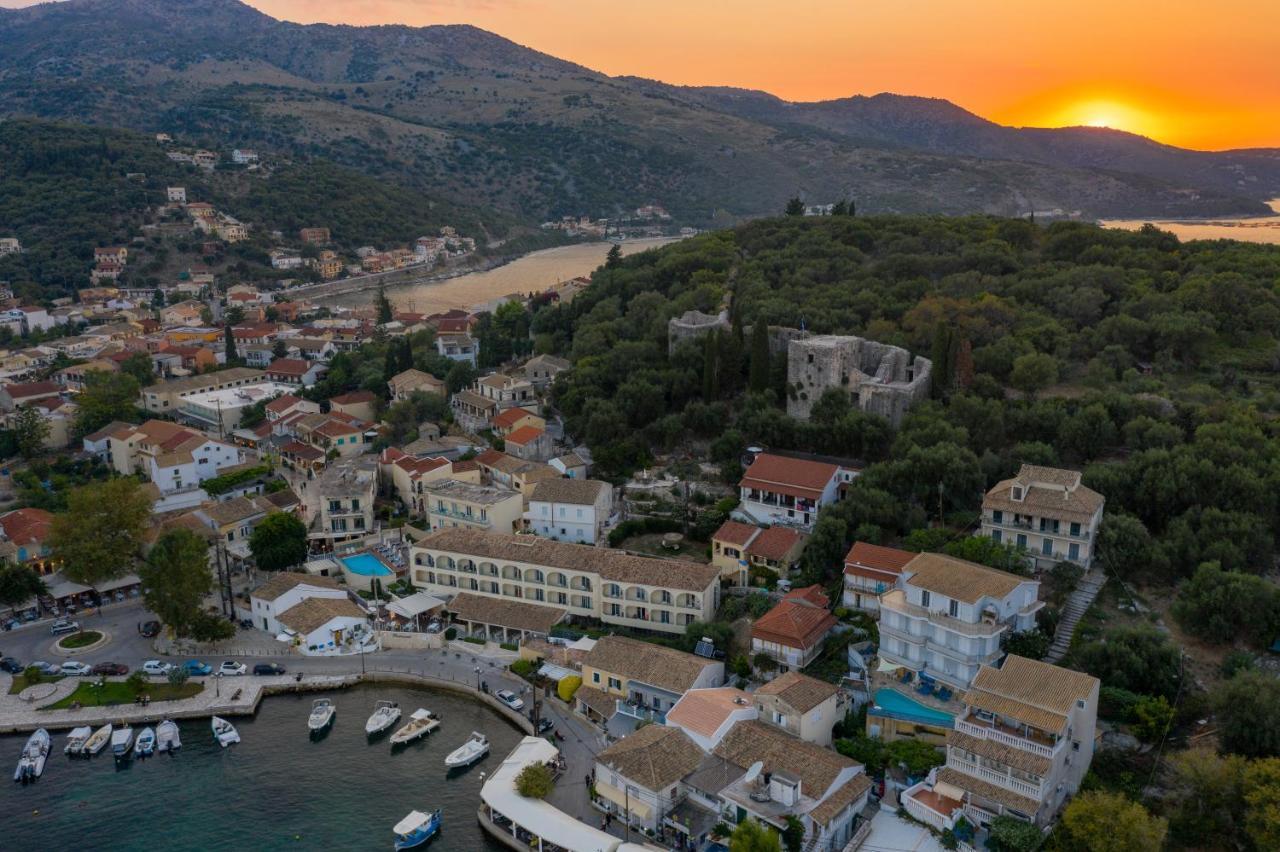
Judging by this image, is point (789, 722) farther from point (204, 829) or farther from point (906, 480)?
point (204, 829)

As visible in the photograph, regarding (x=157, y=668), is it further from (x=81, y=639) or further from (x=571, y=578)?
(x=571, y=578)

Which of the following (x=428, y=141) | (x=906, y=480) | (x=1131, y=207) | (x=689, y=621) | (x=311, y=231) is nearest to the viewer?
(x=689, y=621)

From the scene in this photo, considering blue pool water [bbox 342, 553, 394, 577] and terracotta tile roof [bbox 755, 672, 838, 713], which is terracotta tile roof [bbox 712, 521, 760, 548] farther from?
blue pool water [bbox 342, 553, 394, 577]

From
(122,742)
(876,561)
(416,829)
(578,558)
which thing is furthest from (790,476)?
(122,742)

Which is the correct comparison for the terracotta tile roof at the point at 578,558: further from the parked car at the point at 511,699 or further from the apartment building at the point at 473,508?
the parked car at the point at 511,699

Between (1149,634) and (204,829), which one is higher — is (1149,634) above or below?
above

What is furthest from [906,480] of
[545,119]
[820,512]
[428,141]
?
[545,119]

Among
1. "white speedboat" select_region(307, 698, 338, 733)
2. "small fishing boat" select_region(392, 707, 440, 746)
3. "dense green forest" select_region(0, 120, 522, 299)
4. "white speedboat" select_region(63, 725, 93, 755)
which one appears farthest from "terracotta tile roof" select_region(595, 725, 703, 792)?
"dense green forest" select_region(0, 120, 522, 299)
